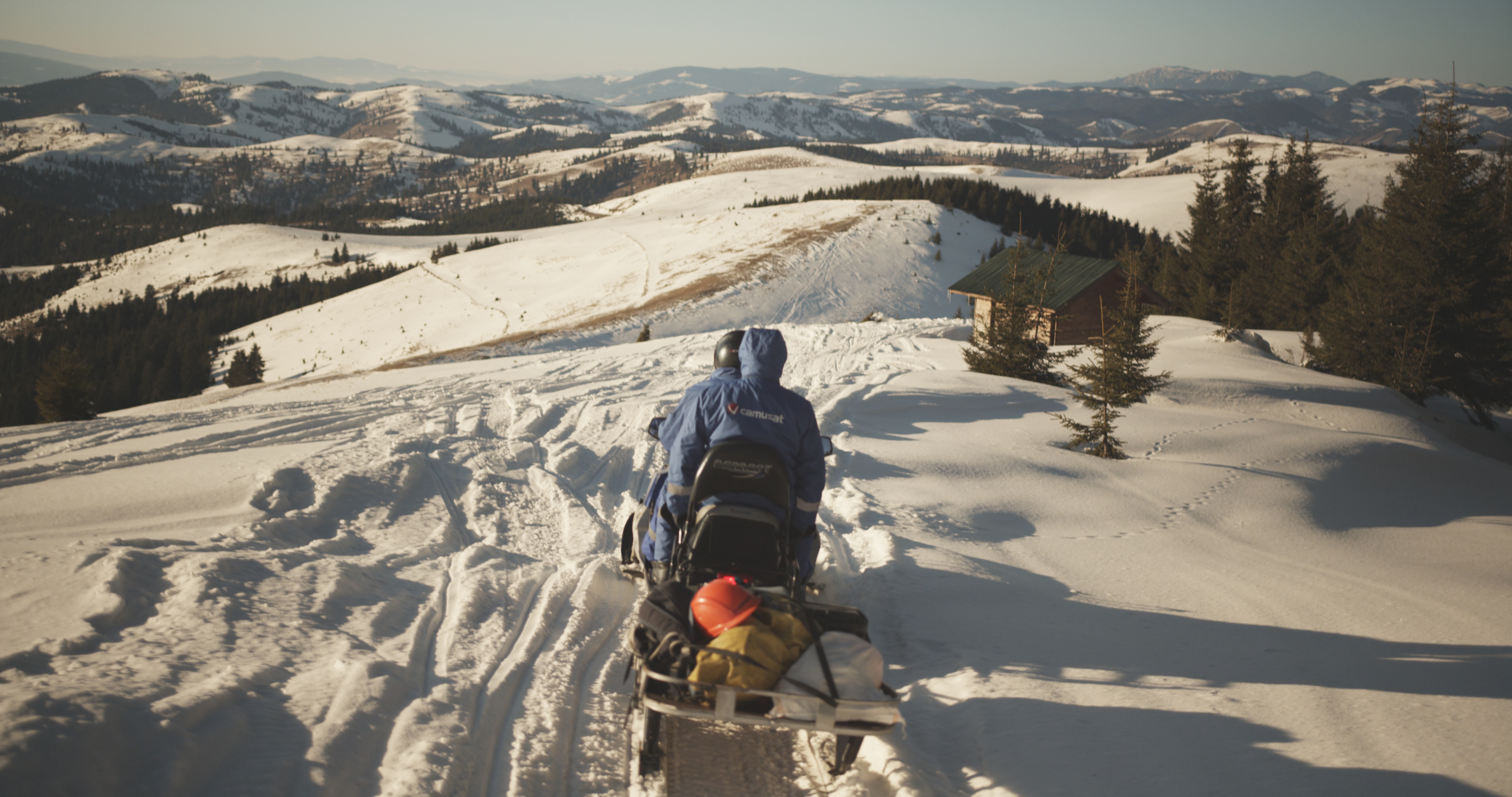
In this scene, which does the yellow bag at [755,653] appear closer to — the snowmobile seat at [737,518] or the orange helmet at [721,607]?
the orange helmet at [721,607]

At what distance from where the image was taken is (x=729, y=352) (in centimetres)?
512

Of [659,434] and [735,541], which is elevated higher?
[659,434]

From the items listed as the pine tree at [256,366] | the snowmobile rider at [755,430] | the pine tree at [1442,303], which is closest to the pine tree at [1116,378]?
the snowmobile rider at [755,430]

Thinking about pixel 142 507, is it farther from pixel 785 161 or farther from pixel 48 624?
pixel 785 161

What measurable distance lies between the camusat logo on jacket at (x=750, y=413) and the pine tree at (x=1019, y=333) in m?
10.8

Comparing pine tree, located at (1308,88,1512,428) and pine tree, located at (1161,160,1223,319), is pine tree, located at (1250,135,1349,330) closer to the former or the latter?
pine tree, located at (1161,160,1223,319)

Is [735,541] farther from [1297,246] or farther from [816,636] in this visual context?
[1297,246]

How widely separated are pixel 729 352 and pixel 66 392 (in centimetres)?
2607

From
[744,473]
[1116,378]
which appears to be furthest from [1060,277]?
[744,473]

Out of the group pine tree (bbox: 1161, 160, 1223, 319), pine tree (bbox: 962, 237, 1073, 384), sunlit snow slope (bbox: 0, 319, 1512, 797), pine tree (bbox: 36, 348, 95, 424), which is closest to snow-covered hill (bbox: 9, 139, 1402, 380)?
pine tree (bbox: 1161, 160, 1223, 319)

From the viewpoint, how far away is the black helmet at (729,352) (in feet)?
16.7

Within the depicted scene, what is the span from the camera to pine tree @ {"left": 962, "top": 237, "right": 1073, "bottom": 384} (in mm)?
14289

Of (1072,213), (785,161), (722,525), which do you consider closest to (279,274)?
(1072,213)

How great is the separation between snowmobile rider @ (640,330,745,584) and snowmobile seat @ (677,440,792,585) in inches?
18.2
